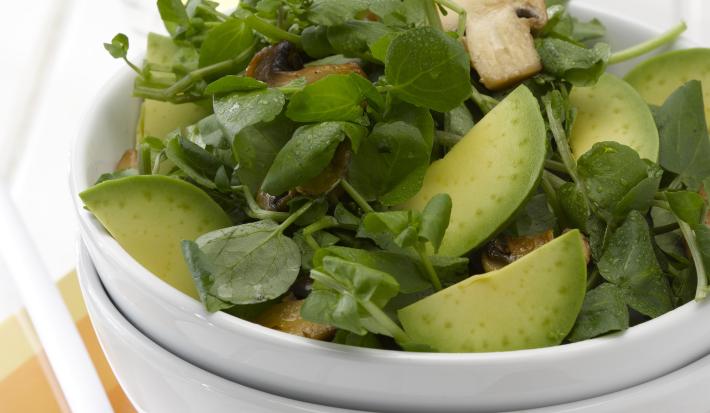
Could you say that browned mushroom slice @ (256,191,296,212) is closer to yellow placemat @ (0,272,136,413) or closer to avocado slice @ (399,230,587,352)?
avocado slice @ (399,230,587,352)

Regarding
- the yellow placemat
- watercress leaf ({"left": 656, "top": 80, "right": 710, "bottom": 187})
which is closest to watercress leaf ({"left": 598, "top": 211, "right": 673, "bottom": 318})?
watercress leaf ({"left": 656, "top": 80, "right": 710, "bottom": 187})

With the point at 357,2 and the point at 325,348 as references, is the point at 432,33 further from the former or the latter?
the point at 325,348

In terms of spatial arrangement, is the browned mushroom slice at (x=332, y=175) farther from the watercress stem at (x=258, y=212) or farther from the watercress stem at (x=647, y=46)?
the watercress stem at (x=647, y=46)

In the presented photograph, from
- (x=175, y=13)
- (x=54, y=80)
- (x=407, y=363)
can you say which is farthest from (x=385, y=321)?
(x=54, y=80)

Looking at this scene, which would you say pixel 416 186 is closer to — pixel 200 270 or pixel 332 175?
pixel 332 175

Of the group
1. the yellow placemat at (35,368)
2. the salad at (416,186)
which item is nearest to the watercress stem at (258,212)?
the salad at (416,186)

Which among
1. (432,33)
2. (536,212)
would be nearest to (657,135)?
(536,212)
